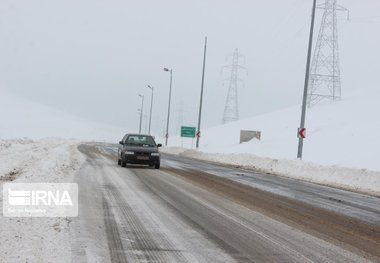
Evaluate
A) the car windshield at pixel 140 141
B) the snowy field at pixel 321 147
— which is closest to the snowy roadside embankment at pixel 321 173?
the snowy field at pixel 321 147

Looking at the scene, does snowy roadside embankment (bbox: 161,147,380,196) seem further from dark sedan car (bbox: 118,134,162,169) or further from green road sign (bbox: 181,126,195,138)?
green road sign (bbox: 181,126,195,138)

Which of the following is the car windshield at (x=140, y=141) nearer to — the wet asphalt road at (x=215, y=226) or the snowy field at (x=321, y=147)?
the snowy field at (x=321, y=147)

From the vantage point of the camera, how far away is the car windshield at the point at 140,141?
909 inches

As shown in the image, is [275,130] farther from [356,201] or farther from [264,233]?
[264,233]

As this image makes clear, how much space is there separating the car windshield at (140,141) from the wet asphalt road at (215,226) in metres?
9.25

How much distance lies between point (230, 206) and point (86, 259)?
551cm

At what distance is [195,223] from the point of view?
27.8ft

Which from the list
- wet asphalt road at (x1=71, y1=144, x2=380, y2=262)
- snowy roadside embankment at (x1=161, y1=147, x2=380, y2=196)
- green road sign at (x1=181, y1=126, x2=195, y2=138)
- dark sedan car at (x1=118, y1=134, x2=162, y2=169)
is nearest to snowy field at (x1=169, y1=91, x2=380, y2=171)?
green road sign at (x1=181, y1=126, x2=195, y2=138)

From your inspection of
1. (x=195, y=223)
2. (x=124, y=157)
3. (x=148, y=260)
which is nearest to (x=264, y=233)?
(x=195, y=223)

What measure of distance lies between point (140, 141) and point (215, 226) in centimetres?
1551

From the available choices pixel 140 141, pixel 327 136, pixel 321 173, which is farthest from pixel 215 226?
pixel 327 136

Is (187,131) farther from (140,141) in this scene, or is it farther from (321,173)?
(321,173)

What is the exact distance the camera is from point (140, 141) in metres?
23.5

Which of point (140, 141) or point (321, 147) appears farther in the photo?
point (321, 147)
